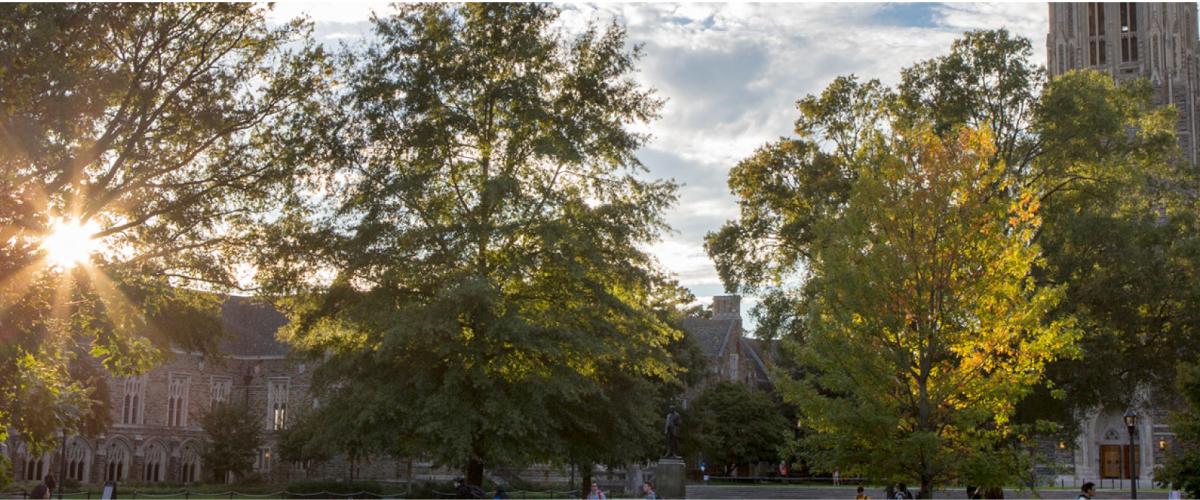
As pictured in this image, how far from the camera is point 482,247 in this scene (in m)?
28.2

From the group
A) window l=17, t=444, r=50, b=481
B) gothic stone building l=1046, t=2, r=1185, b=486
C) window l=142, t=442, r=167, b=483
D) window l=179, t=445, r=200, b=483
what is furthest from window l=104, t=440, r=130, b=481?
gothic stone building l=1046, t=2, r=1185, b=486

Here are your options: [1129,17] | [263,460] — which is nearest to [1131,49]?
[1129,17]

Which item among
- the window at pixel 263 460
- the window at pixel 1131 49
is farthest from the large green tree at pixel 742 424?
the window at pixel 1131 49

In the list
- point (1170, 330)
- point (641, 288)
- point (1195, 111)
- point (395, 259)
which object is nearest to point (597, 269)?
point (641, 288)

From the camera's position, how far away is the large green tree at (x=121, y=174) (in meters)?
14.2

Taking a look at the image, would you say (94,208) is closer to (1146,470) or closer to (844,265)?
(844,265)

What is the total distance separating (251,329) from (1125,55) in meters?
60.5

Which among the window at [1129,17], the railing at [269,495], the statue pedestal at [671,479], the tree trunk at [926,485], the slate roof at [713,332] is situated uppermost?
the window at [1129,17]

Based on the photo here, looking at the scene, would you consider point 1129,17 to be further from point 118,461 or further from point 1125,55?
point 118,461

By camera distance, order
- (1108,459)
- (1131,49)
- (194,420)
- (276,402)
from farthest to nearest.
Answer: (1131,49) < (1108,459) < (276,402) < (194,420)

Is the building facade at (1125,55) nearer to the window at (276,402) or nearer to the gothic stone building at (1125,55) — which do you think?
the gothic stone building at (1125,55)

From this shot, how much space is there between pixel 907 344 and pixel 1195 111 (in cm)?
6410

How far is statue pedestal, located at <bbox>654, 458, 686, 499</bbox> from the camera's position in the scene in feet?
99.2

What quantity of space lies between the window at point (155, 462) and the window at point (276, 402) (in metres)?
6.01
